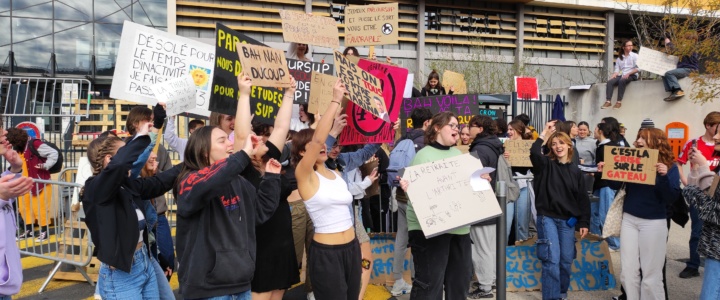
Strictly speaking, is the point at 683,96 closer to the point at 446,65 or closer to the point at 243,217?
the point at 446,65

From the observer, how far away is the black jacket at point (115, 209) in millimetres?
3641

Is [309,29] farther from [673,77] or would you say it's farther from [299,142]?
[673,77]

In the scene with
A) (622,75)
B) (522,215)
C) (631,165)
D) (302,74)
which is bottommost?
(522,215)

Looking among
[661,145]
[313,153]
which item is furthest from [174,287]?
[661,145]

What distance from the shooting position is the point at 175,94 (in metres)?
4.21

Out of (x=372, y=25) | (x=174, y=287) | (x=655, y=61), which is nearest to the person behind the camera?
(x=174, y=287)

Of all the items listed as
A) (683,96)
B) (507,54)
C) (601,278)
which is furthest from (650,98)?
(507,54)

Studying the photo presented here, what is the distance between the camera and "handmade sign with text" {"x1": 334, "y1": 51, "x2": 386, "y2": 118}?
178 inches

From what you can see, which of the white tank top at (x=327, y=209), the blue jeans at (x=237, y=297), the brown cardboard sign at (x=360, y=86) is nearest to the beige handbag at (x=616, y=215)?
the brown cardboard sign at (x=360, y=86)

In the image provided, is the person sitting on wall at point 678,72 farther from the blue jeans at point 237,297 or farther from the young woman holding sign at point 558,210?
the blue jeans at point 237,297

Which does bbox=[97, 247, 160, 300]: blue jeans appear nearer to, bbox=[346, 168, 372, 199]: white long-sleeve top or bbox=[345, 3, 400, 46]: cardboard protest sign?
bbox=[346, 168, 372, 199]: white long-sleeve top

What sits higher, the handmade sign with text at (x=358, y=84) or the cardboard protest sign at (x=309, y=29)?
the cardboard protest sign at (x=309, y=29)

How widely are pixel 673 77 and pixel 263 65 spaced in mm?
12035

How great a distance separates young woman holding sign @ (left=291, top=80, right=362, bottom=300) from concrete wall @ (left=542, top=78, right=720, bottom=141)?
11627 millimetres
